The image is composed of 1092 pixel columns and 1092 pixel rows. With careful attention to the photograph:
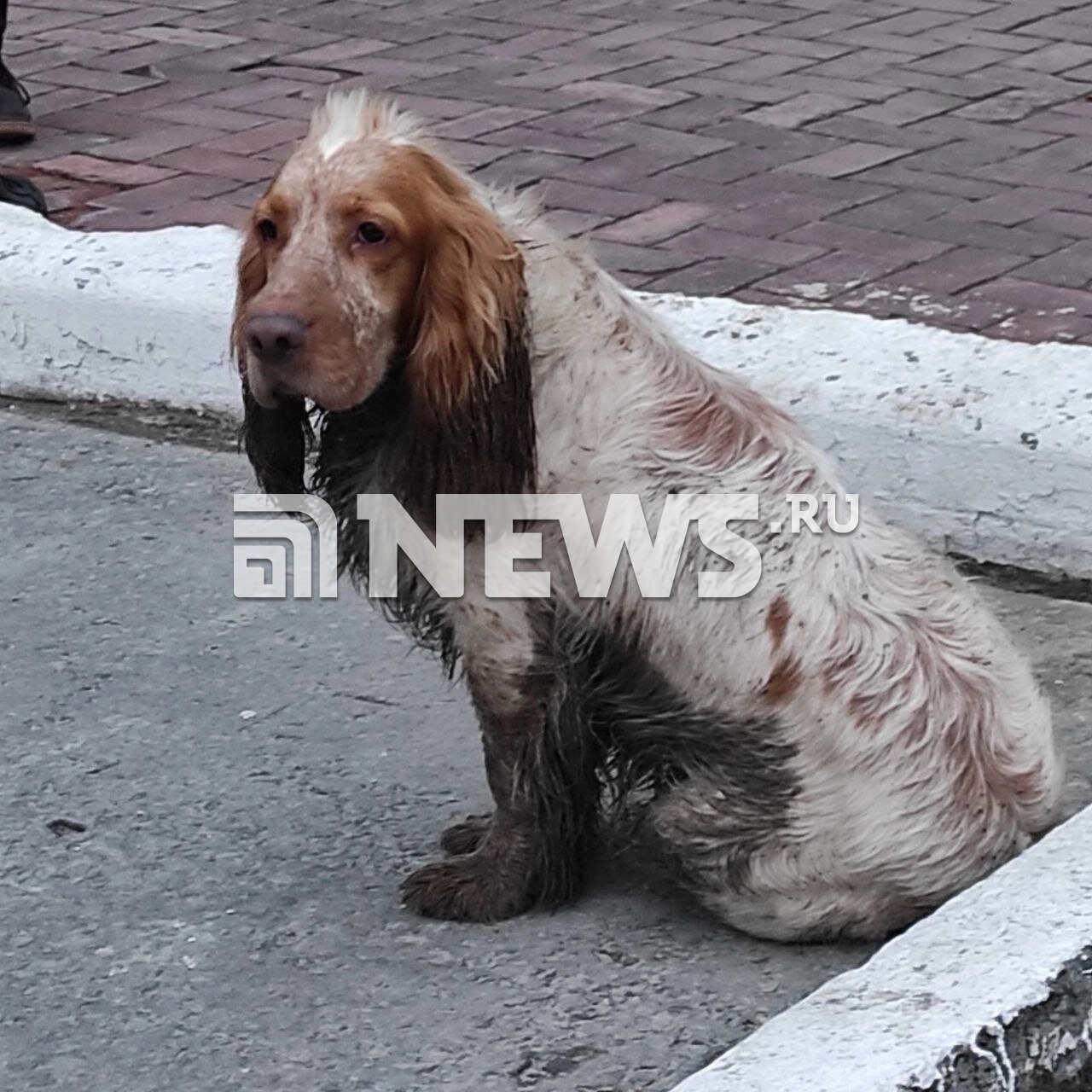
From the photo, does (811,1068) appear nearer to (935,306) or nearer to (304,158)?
(304,158)

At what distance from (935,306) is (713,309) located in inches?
28.7

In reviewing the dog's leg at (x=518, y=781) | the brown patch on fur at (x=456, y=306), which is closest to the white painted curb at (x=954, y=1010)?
the dog's leg at (x=518, y=781)

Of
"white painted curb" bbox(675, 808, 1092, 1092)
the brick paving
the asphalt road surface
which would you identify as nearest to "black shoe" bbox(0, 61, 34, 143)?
the brick paving

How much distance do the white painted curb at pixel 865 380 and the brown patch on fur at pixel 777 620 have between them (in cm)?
137

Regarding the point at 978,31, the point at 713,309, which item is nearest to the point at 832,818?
the point at 713,309

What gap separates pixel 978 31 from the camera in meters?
7.75

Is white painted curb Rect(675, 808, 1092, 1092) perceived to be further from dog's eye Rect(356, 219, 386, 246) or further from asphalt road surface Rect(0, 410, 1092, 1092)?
dog's eye Rect(356, 219, 386, 246)

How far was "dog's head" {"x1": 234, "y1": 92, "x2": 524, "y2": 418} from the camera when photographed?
9.21 ft

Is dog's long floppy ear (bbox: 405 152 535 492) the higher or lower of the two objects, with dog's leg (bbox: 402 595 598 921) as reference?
higher

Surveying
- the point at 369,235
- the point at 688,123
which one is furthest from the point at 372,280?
the point at 688,123

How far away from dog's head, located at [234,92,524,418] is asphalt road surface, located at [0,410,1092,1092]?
0.74 m

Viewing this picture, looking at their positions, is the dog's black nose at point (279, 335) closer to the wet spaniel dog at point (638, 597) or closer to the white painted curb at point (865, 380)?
the wet spaniel dog at point (638, 597)

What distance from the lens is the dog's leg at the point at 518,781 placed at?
121 inches

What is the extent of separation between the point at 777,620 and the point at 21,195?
3495mm
